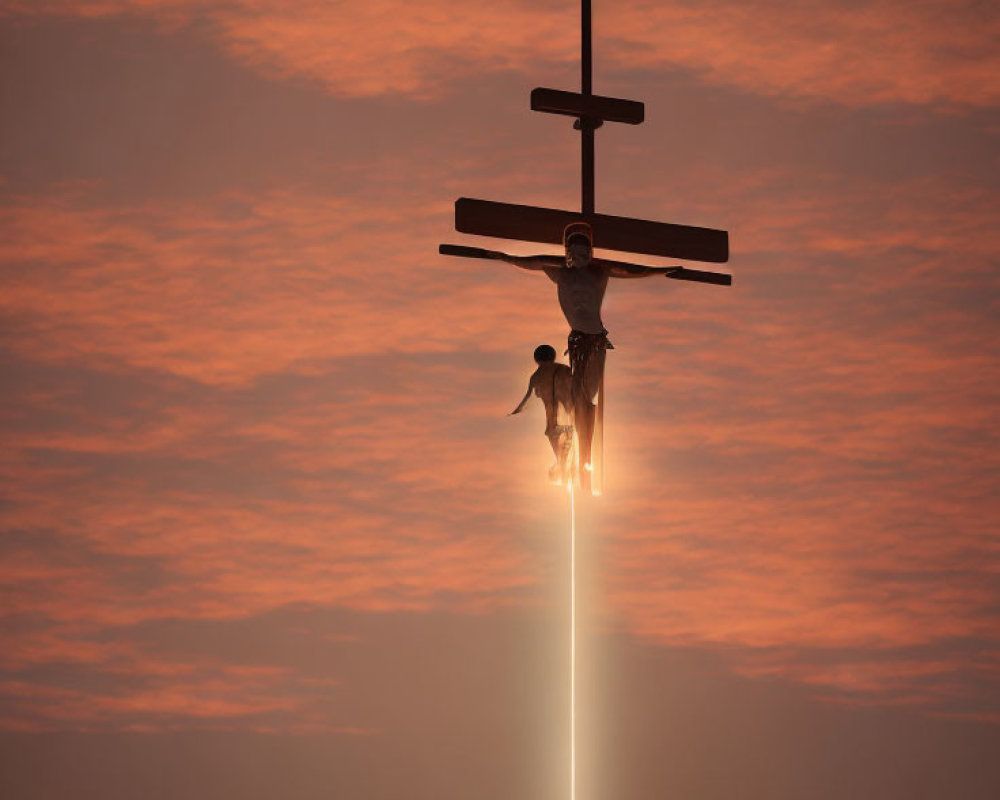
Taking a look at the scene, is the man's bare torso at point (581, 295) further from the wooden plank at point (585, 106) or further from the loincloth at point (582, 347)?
the wooden plank at point (585, 106)

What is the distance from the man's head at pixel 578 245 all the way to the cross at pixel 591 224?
13 cm

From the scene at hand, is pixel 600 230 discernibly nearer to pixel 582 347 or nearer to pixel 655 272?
pixel 655 272

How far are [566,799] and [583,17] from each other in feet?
24.5

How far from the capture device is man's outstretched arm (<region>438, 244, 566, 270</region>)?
11109 millimetres

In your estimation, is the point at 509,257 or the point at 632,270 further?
the point at 632,270

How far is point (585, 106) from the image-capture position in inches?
466

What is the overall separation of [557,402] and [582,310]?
605mm

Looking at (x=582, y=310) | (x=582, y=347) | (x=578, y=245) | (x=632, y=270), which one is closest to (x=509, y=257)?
(x=578, y=245)

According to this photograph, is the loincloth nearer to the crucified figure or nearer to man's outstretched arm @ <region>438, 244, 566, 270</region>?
the crucified figure

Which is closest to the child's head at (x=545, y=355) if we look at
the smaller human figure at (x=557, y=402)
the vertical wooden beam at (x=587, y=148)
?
the smaller human figure at (x=557, y=402)

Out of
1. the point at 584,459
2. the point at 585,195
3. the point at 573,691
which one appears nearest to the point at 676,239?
the point at 585,195

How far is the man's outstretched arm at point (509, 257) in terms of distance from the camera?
1111 cm

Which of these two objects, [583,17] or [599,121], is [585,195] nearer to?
[599,121]

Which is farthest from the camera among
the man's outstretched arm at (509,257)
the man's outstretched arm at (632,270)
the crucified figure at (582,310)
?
the man's outstretched arm at (632,270)
